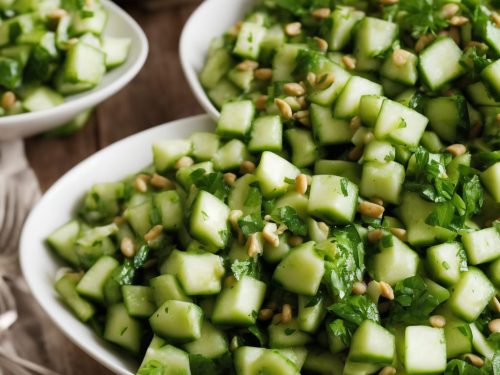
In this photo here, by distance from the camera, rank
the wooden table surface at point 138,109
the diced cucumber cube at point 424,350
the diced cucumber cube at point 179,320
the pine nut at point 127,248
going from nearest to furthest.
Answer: the diced cucumber cube at point 424,350 < the diced cucumber cube at point 179,320 < the pine nut at point 127,248 < the wooden table surface at point 138,109

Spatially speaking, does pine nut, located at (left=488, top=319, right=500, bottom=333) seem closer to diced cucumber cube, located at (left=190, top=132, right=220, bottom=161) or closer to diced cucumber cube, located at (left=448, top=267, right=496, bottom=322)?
diced cucumber cube, located at (left=448, top=267, right=496, bottom=322)

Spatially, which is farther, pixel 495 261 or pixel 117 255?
pixel 117 255

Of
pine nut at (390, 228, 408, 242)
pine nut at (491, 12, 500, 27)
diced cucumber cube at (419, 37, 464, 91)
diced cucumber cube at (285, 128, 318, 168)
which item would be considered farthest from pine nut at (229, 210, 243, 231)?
pine nut at (491, 12, 500, 27)

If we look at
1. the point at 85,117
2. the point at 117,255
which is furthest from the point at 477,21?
the point at 85,117

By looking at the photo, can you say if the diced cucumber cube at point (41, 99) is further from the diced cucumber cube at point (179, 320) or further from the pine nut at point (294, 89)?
the diced cucumber cube at point (179, 320)

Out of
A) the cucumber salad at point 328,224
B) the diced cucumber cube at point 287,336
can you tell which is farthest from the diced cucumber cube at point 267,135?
the diced cucumber cube at point 287,336

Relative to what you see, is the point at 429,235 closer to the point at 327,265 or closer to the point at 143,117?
the point at 327,265
